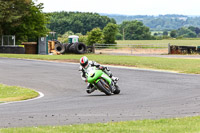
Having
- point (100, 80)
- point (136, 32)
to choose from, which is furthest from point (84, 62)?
point (136, 32)

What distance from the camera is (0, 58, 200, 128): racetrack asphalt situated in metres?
10.5

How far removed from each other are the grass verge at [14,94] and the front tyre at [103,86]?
2.70 metres

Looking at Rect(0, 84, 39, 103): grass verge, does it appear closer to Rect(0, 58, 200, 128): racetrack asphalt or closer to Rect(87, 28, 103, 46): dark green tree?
Rect(0, 58, 200, 128): racetrack asphalt

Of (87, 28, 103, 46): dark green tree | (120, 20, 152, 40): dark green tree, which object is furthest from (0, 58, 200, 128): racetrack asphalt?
(120, 20, 152, 40): dark green tree

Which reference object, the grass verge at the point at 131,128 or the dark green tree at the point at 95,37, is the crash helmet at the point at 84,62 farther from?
the dark green tree at the point at 95,37

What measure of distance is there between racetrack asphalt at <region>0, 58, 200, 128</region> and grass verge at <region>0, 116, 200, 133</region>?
0.88 m

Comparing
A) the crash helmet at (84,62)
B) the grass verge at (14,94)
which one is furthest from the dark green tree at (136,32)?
the crash helmet at (84,62)

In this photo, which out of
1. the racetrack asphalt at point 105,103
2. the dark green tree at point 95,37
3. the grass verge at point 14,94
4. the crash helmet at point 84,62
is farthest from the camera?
the dark green tree at point 95,37

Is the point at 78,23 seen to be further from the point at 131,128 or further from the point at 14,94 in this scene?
the point at 131,128

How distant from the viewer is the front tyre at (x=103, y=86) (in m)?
15.9

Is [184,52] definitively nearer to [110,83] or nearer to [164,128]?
[110,83]

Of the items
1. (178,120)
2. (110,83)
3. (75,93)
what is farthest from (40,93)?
(178,120)

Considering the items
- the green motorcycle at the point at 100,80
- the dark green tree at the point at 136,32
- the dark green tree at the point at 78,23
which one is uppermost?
the dark green tree at the point at 78,23

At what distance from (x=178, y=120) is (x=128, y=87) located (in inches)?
378
